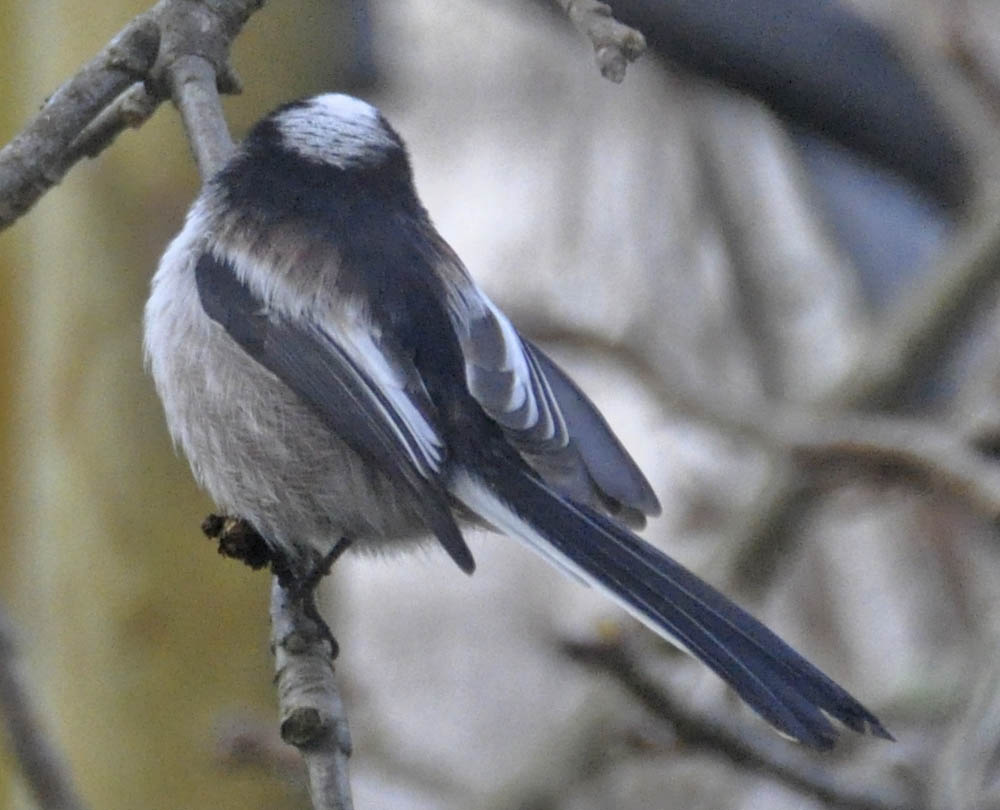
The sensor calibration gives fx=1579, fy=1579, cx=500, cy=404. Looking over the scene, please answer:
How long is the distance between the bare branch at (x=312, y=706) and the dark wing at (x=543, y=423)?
297 millimetres

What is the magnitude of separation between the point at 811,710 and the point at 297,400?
0.67 metres

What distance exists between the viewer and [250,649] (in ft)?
8.41

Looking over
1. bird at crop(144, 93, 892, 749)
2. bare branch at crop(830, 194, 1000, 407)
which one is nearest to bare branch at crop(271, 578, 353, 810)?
bird at crop(144, 93, 892, 749)

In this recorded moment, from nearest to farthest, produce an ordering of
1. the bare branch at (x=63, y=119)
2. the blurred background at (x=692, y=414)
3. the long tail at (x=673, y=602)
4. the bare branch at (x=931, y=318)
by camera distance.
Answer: the long tail at (x=673, y=602) → the bare branch at (x=63, y=119) → the blurred background at (x=692, y=414) → the bare branch at (x=931, y=318)

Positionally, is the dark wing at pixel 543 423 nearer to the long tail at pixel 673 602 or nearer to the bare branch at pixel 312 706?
the long tail at pixel 673 602

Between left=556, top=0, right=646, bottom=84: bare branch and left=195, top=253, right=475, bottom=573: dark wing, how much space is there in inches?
18.0

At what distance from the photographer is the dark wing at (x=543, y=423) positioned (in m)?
1.67

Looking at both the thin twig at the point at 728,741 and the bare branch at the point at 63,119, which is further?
the thin twig at the point at 728,741

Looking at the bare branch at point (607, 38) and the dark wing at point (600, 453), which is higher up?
the bare branch at point (607, 38)

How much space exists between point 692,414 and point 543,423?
590mm

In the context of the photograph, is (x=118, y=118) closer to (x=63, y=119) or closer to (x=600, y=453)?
(x=63, y=119)

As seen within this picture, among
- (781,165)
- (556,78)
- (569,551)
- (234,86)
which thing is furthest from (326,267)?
(556,78)

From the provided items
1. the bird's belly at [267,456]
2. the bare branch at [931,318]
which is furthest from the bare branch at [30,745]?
the bare branch at [931,318]

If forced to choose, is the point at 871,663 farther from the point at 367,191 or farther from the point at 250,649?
the point at 367,191
